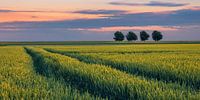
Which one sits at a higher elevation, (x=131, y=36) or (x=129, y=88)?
(x=129, y=88)

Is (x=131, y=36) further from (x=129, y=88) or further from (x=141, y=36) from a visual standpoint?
(x=129, y=88)

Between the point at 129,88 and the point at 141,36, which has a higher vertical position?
the point at 129,88

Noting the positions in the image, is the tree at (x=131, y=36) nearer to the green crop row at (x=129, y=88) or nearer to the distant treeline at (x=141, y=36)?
the distant treeline at (x=141, y=36)

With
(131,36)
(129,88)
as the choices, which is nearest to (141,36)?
(131,36)

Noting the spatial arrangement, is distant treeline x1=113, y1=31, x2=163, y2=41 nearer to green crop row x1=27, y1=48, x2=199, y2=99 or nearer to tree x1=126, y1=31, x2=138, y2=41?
tree x1=126, y1=31, x2=138, y2=41

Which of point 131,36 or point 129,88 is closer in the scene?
point 129,88

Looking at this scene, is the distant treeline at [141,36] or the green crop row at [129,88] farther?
the distant treeline at [141,36]

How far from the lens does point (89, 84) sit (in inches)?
479


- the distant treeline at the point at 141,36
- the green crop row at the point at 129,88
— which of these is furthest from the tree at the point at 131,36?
the green crop row at the point at 129,88

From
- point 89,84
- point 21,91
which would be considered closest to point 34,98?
point 21,91

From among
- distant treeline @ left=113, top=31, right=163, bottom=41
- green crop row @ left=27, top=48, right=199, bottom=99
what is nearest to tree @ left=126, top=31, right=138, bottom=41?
distant treeline @ left=113, top=31, right=163, bottom=41

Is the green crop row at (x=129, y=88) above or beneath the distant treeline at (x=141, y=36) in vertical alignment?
above

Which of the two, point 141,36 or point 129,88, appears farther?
point 141,36

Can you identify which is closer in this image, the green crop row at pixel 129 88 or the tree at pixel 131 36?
the green crop row at pixel 129 88
